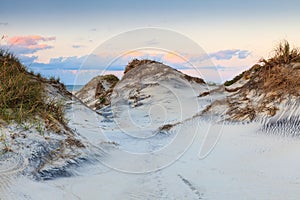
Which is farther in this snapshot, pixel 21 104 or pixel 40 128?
pixel 21 104

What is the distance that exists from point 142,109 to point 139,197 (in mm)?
11308

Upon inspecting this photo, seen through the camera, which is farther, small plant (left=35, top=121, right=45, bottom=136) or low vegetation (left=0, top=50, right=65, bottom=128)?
low vegetation (left=0, top=50, right=65, bottom=128)

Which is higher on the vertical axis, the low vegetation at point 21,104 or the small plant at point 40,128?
the low vegetation at point 21,104

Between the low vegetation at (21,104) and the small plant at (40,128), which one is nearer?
the small plant at (40,128)

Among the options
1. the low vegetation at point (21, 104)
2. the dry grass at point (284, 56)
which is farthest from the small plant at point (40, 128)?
the dry grass at point (284, 56)

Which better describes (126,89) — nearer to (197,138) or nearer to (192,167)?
(197,138)

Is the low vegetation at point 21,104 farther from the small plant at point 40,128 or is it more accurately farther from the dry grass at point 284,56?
the dry grass at point 284,56

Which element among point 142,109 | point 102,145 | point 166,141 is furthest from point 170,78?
point 102,145

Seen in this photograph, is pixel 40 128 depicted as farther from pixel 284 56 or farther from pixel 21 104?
pixel 284 56

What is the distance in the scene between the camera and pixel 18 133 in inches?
255

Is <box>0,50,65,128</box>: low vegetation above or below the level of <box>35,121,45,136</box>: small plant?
above

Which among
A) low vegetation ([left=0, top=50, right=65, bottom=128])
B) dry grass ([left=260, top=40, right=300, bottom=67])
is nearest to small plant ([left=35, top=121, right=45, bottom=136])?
low vegetation ([left=0, top=50, right=65, bottom=128])

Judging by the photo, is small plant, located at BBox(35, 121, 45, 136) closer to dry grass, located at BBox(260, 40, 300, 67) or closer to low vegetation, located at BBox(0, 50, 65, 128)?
low vegetation, located at BBox(0, 50, 65, 128)

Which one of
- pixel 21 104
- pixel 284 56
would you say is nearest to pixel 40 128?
pixel 21 104
